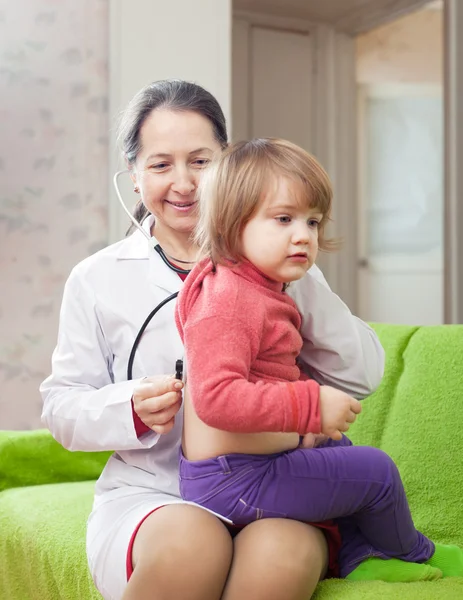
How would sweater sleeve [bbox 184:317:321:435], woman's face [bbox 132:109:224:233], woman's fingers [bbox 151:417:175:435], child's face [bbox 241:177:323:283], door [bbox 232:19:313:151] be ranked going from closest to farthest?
sweater sleeve [bbox 184:317:321:435] < child's face [bbox 241:177:323:283] < woman's fingers [bbox 151:417:175:435] < woman's face [bbox 132:109:224:233] < door [bbox 232:19:313:151]

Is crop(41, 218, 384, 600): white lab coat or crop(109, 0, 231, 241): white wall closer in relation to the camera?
crop(41, 218, 384, 600): white lab coat

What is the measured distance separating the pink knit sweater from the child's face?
4 cm

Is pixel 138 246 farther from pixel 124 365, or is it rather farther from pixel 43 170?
pixel 43 170

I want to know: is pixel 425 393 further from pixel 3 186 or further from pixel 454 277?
pixel 454 277

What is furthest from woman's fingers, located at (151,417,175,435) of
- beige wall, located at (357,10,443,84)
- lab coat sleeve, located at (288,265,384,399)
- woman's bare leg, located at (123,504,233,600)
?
beige wall, located at (357,10,443,84)

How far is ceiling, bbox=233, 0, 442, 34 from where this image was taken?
446cm

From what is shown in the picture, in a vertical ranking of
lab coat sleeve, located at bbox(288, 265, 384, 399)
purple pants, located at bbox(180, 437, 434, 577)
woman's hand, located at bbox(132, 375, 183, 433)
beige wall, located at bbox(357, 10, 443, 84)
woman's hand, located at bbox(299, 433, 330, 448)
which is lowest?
purple pants, located at bbox(180, 437, 434, 577)

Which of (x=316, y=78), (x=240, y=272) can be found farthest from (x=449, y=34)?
(x=240, y=272)

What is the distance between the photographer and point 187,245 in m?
1.59

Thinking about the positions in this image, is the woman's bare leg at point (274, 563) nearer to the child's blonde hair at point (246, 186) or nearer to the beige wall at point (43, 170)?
the child's blonde hair at point (246, 186)

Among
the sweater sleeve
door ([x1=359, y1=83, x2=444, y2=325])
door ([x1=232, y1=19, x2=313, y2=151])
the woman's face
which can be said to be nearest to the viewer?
the sweater sleeve

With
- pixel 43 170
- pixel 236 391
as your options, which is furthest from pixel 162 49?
pixel 236 391

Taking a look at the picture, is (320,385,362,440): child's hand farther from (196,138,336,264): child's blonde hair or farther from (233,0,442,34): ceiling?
(233,0,442,34): ceiling

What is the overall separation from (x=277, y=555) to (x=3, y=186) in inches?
90.4
